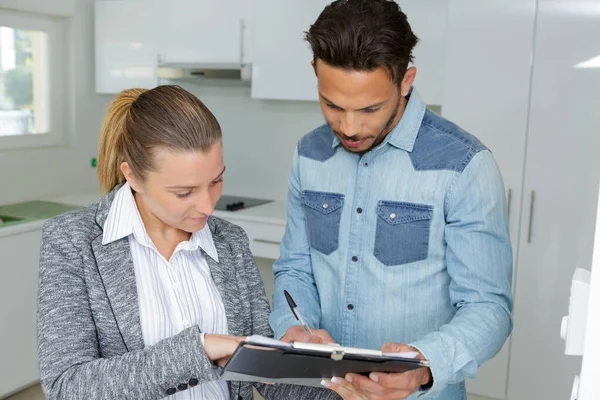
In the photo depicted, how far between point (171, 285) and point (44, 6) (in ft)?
9.64

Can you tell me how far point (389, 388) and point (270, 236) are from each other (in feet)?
7.91

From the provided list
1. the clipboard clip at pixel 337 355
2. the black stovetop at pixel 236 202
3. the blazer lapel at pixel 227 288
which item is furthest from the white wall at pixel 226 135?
the clipboard clip at pixel 337 355

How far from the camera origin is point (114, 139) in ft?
4.86

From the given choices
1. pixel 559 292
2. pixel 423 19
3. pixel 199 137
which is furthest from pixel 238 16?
pixel 199 137

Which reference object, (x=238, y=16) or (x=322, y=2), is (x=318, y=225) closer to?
(x=322, y=2)

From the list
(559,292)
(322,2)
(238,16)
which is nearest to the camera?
(559,292)

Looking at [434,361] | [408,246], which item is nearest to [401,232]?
[408,246]

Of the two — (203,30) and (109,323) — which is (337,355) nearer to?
(109,323)

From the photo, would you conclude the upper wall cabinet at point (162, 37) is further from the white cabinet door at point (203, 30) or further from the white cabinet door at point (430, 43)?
the white cabinet door at point (430, 43)

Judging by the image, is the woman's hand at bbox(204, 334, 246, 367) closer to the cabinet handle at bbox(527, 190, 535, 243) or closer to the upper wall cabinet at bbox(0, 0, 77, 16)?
the cabinet handle at bbox(527, 190, 535, 243)

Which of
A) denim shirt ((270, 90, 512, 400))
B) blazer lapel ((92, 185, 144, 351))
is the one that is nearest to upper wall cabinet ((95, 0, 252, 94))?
denim shirt ((270, 90, 512, 400))

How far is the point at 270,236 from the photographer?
11.7 feet

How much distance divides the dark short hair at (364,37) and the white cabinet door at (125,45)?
2816 millimetres

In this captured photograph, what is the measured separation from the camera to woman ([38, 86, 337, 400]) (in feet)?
4.13
